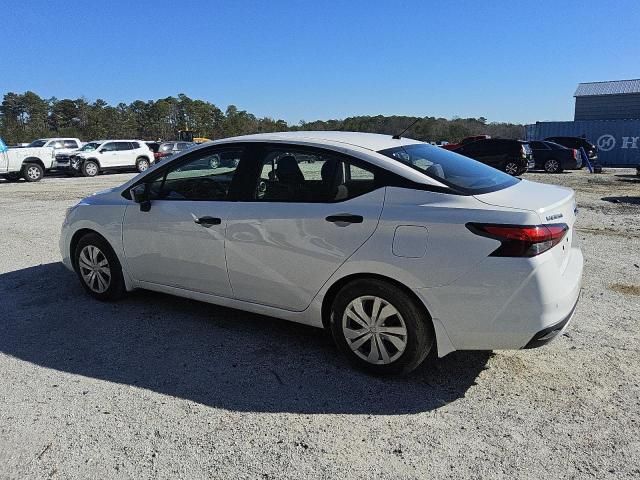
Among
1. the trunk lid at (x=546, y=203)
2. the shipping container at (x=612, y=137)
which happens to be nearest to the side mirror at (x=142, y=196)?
the trunk lid at (x=546, y=203)

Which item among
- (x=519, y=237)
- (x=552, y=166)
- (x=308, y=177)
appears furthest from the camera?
(x=552, y=166)

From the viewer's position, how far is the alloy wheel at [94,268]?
194 inches

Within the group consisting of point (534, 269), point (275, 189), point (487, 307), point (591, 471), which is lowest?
point (591, 471)

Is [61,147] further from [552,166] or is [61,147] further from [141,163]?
[552,166]

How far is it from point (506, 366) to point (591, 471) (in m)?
1.16

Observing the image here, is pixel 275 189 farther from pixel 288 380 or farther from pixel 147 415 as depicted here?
pixel 147 415

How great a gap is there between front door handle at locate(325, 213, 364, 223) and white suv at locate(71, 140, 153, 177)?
75.9 feet

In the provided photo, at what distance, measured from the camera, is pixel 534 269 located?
296 centimetres

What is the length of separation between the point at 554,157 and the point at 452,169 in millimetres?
21930

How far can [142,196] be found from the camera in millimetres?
4551

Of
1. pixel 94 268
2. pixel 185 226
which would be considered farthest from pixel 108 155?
pixel 185 226

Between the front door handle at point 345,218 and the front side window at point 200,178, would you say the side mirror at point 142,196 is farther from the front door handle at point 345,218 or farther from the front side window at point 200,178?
the front door handle at point 345,218

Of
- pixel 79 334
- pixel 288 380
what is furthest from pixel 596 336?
pixel 79 334

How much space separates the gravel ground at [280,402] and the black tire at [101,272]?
0.14 m
